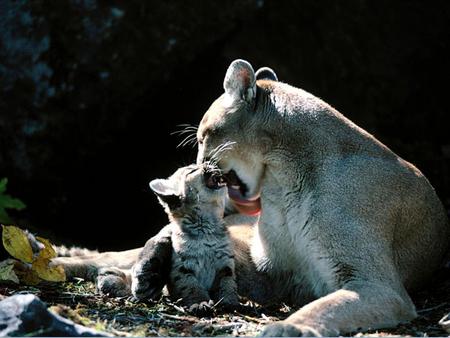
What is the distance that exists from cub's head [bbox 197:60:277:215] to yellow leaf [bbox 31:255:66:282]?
1.74 m

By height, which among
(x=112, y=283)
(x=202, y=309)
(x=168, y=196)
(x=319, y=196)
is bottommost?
(x=112, y=283)

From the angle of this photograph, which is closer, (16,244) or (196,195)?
(196,195)

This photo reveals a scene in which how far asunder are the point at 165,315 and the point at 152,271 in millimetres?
645

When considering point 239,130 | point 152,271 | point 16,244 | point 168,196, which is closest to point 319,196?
point 239,130

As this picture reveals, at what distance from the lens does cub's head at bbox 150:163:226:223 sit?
822 centimetres

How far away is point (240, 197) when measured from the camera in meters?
8.91

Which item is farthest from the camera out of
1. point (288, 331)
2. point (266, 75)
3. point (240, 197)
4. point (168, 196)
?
point (266, 75)

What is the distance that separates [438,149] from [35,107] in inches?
224

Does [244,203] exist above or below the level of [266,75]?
below

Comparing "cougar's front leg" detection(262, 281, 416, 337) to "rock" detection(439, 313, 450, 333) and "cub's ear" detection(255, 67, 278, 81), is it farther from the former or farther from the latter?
"cub's ear" detection(255, 67, 278, 81)

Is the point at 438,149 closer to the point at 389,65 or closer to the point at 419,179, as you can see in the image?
the point at 389,65

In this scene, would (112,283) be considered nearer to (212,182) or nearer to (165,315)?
(165,315)

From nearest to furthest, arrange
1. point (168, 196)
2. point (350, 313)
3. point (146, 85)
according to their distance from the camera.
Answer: point (350, 313) → point (168, 196) → point (146, 85)

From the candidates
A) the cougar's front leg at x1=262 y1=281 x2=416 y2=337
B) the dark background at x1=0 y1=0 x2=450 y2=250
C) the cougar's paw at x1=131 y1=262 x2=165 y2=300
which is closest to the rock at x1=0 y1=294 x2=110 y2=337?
the cougar's front leg at x1=262 y1=281 x2=416 y2=337
